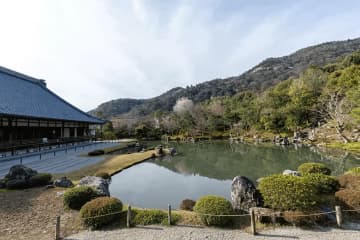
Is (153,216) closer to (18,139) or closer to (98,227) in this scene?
(98,227)

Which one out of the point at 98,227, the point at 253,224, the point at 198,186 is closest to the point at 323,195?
the point at 253,224

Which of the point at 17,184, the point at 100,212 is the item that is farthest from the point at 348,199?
the point at 17,184

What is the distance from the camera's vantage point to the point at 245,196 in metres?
5.39

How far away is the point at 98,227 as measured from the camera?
16.4 feet

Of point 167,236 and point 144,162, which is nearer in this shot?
point 167,236

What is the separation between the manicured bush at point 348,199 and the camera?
17.1 feet

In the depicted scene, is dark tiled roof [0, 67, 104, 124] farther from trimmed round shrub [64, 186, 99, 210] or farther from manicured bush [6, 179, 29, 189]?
trimmed round shrub [64, 186, 99, 210]

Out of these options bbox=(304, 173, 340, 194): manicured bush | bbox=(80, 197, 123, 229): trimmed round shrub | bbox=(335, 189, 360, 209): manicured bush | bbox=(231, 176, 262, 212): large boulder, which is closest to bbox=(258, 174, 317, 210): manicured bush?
bbox=(231, 176, 262, 212): large boulder

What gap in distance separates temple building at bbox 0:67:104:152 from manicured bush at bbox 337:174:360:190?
52.3ft

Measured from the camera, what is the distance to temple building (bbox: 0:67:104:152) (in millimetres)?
14070

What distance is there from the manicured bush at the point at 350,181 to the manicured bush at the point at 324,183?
0.70 feet

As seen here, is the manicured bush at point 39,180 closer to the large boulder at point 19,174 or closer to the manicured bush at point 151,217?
the large boulder at point 19,174

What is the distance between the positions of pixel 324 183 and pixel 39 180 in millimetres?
9349

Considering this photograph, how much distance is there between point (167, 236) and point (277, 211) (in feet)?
8.40
